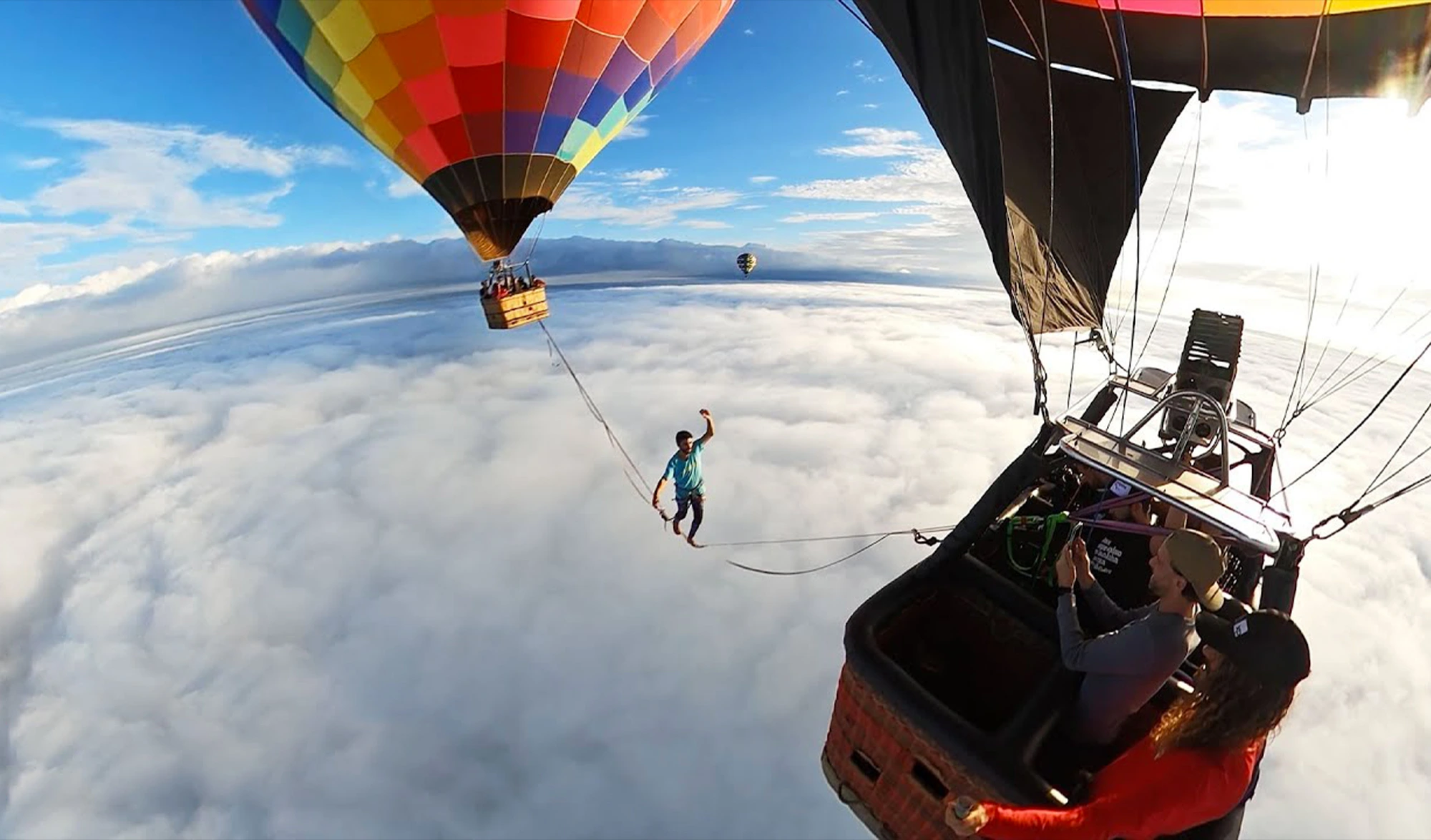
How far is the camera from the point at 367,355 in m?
120

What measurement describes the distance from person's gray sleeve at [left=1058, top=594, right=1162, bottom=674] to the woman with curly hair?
0.89 ft

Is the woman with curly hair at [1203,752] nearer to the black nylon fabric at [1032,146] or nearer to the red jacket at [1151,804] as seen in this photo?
the red jacket at [1151,804]

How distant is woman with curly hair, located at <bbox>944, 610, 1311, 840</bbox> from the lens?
1459mm

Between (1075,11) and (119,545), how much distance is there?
98945 mm

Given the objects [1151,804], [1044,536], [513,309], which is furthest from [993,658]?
[513,309]

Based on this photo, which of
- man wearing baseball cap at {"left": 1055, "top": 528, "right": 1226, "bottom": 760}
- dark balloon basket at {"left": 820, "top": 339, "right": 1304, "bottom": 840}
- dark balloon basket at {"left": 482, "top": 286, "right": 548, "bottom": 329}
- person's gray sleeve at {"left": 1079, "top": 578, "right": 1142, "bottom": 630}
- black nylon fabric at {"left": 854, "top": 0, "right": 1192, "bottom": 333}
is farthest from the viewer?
dark balloon basket at {"left": 482, "top": 286, "right": 548, "bottom": 329}

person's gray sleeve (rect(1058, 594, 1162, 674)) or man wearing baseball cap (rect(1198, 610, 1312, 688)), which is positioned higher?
man wearing baseball cap (rect(1198, 610, 1312, 688))

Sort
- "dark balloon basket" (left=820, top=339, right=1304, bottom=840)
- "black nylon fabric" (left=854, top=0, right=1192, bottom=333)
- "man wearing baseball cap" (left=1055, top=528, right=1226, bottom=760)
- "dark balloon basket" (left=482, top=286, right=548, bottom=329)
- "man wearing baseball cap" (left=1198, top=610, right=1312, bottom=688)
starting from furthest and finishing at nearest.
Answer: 1. "dark balloon basket" (left=482, top=286, right=548, bottom=329)
2. "black nylon fabric" (left=854, top=0, right=1192, bottom=333)
3. "dark balloon basket" (left=820, top=339, right=1304, bottom=840)
4. "man wearing baseball cap" (left=1055, top=528, right=1226, bottom=760)
5. "man wearing baseball cap" (left=1198, top=610, right=1312, bottom=688)

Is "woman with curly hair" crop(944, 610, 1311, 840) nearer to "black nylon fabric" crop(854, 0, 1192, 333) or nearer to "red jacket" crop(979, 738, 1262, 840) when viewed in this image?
"red jacket" crop(979, 738, 1262, 840)

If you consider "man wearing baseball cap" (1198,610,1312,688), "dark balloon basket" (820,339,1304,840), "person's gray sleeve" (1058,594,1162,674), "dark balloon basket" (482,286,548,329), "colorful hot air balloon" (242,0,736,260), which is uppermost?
"colorful hot air balloon" (242,0,736,260)

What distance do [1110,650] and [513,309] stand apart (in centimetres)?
792

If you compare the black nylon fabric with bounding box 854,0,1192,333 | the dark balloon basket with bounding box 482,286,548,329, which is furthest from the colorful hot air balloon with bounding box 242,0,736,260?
the black nylon fabric with bounding box 854,0,1192,333

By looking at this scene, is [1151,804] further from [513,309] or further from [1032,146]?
[513,309]

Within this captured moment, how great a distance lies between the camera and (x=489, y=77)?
27.7ft
